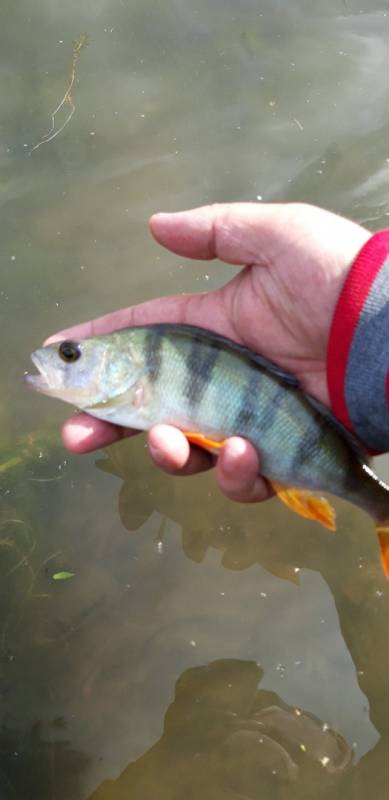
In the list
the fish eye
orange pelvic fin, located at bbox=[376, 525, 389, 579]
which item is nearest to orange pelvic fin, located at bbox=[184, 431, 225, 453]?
the fish eye

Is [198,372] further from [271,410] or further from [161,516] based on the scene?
[161,516]

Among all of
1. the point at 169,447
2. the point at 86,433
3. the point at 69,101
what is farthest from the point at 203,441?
the point at 69,101

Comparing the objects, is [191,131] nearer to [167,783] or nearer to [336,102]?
[336,102]

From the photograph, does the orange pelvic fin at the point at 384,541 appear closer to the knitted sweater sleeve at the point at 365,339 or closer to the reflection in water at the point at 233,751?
the knitted sweater sleeve at the point at 365,339

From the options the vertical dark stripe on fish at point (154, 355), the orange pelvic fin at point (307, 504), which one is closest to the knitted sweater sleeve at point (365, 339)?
the orange pelvic fin at point (307, 504)

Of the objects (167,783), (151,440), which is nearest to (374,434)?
(151,440)

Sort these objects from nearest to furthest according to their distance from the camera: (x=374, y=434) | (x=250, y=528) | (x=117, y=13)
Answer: (x=374, y=434), (x=250, y=528), (x=117, y=13)

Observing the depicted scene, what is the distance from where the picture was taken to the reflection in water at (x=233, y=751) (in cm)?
313

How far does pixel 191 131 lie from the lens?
4.98 m

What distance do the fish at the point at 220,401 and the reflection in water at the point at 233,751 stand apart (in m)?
0.78

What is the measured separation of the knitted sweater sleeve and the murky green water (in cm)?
84

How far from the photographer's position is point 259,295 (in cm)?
339

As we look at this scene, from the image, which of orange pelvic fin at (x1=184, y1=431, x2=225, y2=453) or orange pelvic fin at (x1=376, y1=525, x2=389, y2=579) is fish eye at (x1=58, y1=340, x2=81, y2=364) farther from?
orange pelvic fin at (x1=376, y1=525, x2=389, y2=579)

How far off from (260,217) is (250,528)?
1362 mm
